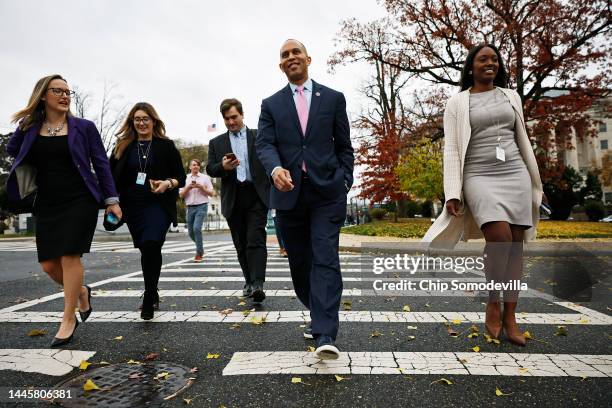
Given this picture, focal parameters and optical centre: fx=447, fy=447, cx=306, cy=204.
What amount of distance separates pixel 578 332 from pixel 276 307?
2.71 metres

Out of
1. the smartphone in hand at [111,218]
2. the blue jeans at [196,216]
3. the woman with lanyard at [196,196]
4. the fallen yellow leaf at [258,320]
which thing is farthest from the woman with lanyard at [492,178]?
the blue jeans at [196,216]

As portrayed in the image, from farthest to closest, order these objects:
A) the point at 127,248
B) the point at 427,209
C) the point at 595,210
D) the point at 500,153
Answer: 1. the point at 427,209
2. the point at 595,210
3. the point at 127,248
4. the point at 500,153

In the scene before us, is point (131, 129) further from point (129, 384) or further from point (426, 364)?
point (426, 364)

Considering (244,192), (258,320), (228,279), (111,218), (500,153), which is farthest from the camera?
(228,279)

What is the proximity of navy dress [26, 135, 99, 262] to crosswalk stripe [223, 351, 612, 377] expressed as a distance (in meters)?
1.66

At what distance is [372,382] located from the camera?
2.47 meters

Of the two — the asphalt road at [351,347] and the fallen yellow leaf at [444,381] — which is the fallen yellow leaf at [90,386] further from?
the fallen yellow leaf at [444,381]

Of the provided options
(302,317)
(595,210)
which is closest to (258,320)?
(302,317)

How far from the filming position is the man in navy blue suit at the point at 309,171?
293 cm

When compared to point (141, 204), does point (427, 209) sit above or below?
below

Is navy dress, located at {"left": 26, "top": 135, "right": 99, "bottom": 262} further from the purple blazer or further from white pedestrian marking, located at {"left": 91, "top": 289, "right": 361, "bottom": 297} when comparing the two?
white pedestrian marking, located at {"left": 91, "top": 289, "right": 361, "bottom": 297}

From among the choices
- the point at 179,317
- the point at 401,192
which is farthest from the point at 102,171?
the point at 401,192

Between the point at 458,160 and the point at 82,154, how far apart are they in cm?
307

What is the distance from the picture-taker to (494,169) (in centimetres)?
350
